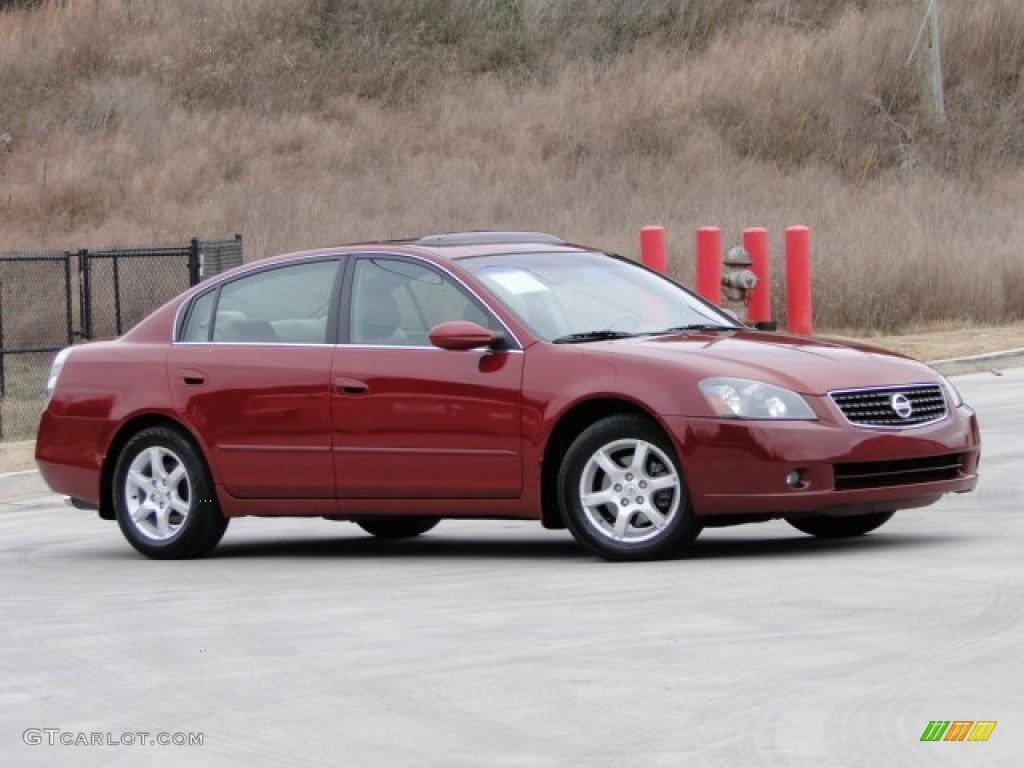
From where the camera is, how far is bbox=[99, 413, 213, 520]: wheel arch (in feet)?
41.1

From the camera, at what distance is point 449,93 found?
155ft

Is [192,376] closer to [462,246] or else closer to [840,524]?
[462,246]

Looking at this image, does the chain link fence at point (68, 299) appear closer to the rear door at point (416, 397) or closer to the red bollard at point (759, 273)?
the red bollard at point (759, 273)

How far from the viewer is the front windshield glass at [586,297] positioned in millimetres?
11438

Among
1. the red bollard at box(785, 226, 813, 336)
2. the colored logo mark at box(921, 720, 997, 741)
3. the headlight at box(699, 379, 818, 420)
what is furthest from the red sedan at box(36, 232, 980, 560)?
the red bollard at box(785, 226, 813, 336)

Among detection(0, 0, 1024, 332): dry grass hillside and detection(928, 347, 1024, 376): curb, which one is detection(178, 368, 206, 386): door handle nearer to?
detection(928, 347, 1024, 376): curb

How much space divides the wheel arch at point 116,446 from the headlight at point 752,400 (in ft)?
10.4

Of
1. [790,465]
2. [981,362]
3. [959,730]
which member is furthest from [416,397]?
[981,362]

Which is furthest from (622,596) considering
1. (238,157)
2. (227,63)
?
(227,63)

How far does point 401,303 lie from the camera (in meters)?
11.8

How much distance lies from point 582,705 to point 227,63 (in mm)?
42587

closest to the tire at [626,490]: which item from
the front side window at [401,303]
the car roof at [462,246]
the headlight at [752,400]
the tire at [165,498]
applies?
the headlight at [752,400]

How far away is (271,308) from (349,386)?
2.89 feet

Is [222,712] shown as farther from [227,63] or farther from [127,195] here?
[227,63]
